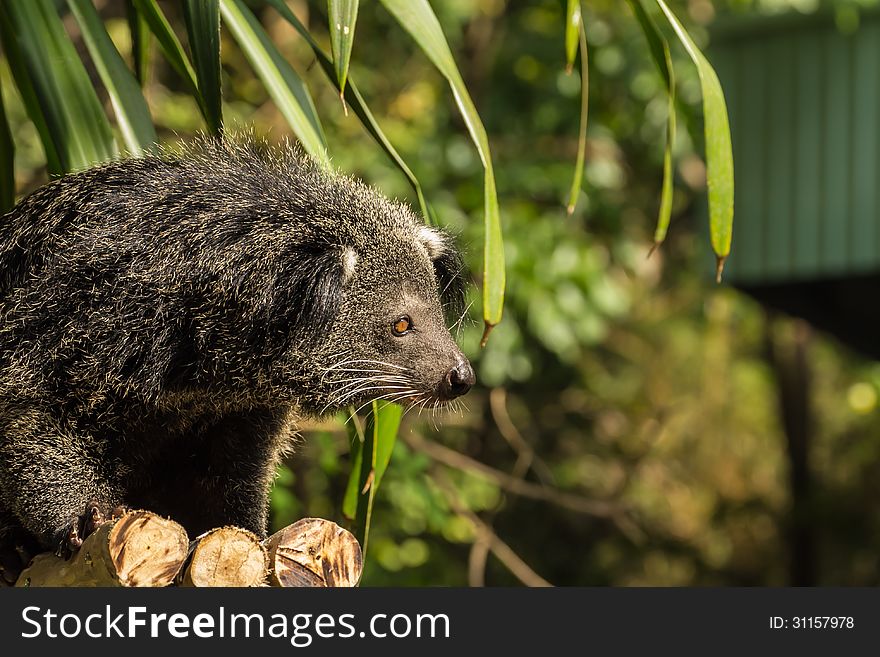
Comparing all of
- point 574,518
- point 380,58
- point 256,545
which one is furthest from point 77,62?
point 574,518

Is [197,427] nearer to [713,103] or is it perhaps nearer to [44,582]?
[44,582]

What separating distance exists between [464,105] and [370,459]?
0.77 m

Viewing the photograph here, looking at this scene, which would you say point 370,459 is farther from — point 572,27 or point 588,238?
point 588,238

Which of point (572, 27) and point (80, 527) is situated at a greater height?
point (572, 27)

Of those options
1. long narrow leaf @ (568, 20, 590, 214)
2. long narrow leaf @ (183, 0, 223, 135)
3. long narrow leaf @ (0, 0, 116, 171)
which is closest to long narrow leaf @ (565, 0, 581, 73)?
long narrow leaf @ (568, 20, 590, 214)

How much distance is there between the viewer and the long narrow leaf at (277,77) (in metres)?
2.61

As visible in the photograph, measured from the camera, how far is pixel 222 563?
1.88 metres

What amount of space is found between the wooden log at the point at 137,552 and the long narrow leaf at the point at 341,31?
2.82 feet

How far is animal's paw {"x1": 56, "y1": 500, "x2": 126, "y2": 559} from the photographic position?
7.04 feet

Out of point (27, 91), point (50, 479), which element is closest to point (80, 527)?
point (50, 479)

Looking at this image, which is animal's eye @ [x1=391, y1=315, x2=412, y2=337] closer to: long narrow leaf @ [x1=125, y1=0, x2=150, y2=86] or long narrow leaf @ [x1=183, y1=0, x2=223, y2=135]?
long narrow leaf @ [x1=183, y1=0, x2=223, y2=135]

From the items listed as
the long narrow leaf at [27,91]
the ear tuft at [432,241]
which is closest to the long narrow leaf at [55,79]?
the long narrow leaf at [27,91]

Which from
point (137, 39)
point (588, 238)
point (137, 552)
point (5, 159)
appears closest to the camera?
point (137, 552)

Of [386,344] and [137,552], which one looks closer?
[137,552]
